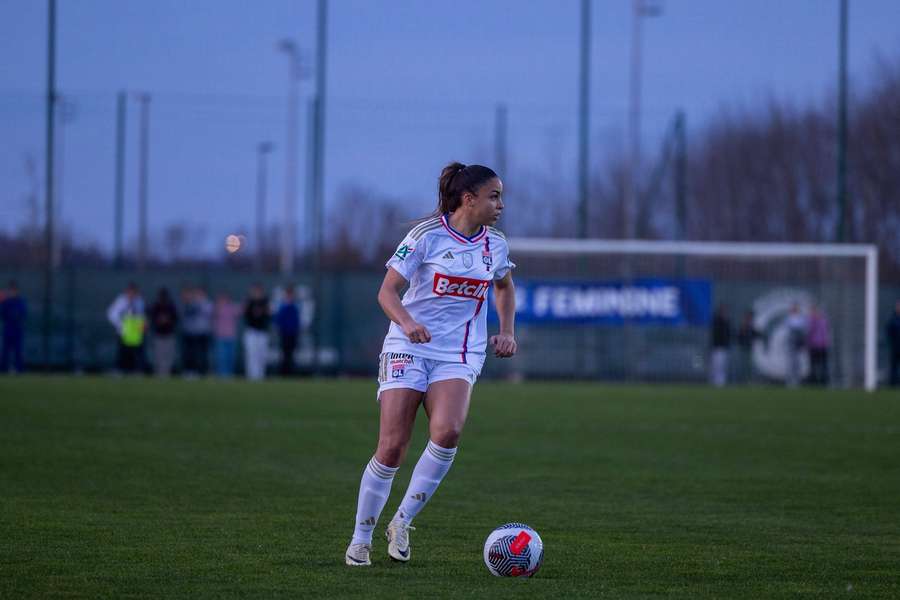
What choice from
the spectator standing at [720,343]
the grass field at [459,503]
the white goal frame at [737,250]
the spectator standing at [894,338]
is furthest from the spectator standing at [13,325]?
the spectator standing at [894,338]

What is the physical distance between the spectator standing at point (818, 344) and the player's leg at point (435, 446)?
2525 centimetres

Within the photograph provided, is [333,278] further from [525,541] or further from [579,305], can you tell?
[525,541]

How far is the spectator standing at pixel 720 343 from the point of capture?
3125 cm

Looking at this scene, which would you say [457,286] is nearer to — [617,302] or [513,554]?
[513,554]

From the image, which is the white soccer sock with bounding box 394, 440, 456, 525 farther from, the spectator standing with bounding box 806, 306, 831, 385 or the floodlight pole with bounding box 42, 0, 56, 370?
the floodlight pole with bounding box 42, 0, 56, 370

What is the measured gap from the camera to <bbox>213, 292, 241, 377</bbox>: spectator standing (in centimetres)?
3088

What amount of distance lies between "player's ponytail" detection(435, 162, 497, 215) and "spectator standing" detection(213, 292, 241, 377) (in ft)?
78.3

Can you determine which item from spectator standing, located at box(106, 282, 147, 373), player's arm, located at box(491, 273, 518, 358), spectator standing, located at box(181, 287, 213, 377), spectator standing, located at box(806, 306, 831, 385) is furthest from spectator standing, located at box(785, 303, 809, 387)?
player's arm, located at box(491, 273, 518, 358)

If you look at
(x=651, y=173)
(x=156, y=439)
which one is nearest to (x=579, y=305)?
(x=651, y=173)

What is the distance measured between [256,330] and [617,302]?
841cm

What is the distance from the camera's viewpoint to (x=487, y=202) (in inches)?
288

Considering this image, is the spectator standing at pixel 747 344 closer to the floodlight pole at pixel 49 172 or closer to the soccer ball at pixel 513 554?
the floodlight pole at pixel 49 172

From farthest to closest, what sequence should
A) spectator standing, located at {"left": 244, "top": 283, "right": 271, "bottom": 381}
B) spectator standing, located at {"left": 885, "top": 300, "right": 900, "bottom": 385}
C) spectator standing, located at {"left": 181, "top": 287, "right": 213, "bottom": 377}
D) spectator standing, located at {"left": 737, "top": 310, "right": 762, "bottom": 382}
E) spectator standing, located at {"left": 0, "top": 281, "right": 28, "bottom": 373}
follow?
spectator standing, located at {"left": 737, "top": 310, "right": 762, "bottom": 382}, spectator standing, located at {"left": 885, "top": 300, "right": 900, "bottom": 385}, spectator standing, located at {"left": 181, "top": 287, "right": 213, "bottom": 377}, spectator standing, located at {"left": 0, "top": 281, "right": 28, "bottom": 373}, spectator standing, located at {"left": 244, "top": 283, "right": 271, "bottom": 381}

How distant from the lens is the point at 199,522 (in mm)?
Result: 8641
